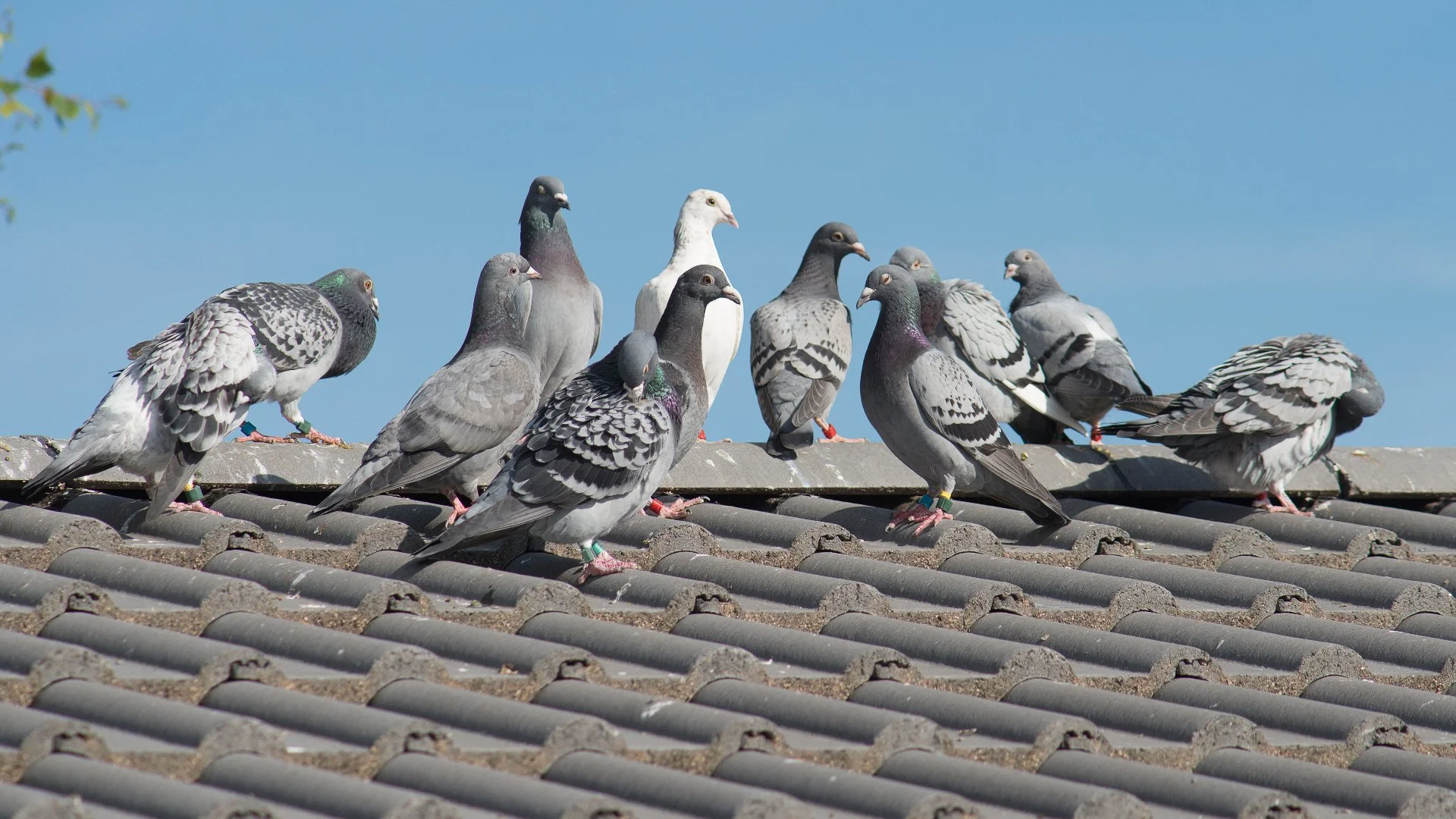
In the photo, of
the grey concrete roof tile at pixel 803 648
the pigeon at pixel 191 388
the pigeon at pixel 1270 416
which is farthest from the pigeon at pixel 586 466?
the pigeon at pixel 1270 416

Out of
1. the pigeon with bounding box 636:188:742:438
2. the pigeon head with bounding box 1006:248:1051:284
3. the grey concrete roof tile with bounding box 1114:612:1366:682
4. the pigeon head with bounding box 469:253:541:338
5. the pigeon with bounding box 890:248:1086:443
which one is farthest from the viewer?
the pigeon head with bounding box 1006:248:1051:284

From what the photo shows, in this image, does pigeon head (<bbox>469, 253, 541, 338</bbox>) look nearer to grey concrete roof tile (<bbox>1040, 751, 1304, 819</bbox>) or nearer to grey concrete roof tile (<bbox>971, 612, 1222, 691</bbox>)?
grey concrete roof tile (<bbox>971, 612, 1222, 691</bbox>)

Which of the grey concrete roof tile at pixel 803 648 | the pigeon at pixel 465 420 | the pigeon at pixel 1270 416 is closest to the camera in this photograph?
the grey concrete roof tile at pixel 803 648

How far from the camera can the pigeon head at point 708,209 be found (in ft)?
30.7

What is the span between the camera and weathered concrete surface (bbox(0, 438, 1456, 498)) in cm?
615

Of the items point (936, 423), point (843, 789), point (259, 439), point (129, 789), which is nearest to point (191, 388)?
point (259, 439)

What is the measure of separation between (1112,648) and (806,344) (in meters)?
3.76

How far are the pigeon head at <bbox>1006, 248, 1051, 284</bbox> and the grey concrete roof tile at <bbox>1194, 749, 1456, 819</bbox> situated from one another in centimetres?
734

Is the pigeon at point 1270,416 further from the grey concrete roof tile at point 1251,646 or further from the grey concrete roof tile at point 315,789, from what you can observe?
the grey concrete roof tile at point 315,789

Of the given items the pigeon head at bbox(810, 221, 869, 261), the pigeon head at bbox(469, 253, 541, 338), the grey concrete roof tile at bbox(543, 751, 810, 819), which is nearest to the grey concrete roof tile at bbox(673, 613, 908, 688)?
the grey concrete roof tile at bbox(543, 751, 810, 819)

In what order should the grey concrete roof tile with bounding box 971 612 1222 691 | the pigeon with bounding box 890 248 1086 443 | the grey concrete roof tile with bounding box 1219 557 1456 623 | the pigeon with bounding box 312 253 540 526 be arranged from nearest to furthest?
the grey concrete roof tile with bounding box 971 612 1222 691 → the grey concrete roof tile with bounding box 1219 557 1456 623 → the pigeon with bounding box 312 253 540 526 → the pigeon with bounding box 890 248 1086 443

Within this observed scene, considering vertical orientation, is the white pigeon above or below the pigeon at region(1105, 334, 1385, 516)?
above

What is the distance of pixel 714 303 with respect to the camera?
870 centimetres

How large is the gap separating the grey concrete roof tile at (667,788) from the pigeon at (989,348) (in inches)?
235
